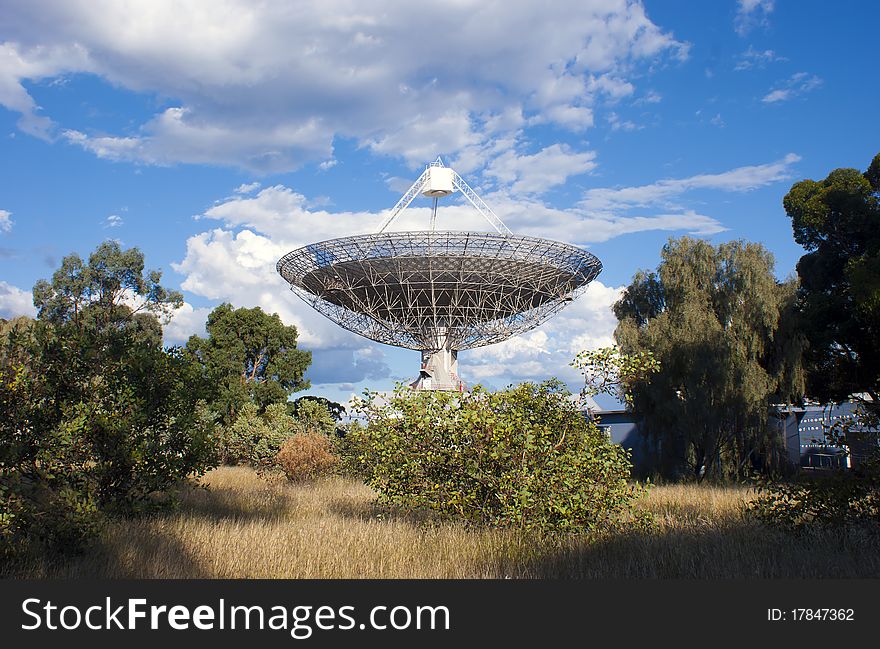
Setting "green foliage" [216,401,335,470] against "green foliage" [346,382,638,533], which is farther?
"green foliage" [216,401,335,470]

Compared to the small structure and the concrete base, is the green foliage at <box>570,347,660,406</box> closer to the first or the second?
the small structure

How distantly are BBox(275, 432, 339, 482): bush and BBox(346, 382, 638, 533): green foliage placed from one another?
9589mm

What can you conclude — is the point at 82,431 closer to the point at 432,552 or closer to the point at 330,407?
the point at 432,552

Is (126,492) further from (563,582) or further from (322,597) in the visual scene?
(563,582)

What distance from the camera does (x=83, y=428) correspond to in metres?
8.28

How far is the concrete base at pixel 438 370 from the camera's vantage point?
36375 millimetres

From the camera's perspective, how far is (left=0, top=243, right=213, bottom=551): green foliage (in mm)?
7559

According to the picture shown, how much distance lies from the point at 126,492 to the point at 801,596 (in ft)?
26.2

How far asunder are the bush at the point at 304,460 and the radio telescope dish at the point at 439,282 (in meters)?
9.49

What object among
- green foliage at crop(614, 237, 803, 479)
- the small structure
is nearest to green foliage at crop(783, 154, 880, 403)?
green foliage at crop(614, 237, 803, 479)

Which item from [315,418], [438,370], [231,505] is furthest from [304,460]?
[438,370]

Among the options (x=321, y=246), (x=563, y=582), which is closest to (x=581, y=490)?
(x=563, y=582)

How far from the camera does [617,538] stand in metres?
9.20

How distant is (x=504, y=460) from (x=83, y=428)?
17.7 ft
